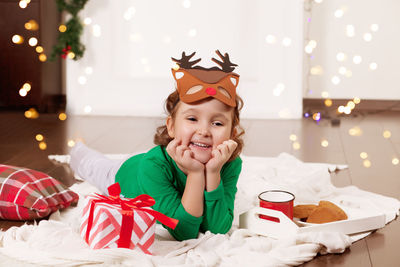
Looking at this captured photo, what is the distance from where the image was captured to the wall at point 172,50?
3406mm

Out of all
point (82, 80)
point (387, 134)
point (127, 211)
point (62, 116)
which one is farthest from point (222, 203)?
point (82, 80)

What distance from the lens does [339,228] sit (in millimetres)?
1466

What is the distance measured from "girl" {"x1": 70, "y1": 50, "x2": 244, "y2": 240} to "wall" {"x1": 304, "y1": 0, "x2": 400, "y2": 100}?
230 centimetres

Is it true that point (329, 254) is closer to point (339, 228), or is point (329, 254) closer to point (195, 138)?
point (339, 228)

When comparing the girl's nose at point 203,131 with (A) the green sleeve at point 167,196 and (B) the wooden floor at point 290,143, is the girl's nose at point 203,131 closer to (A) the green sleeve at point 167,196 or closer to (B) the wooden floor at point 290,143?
(A) the green sleeve at point 167,196

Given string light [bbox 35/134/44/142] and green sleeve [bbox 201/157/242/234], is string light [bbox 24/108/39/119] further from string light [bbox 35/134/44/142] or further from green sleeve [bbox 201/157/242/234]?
green sleeve [bbox 201/157/242/234]

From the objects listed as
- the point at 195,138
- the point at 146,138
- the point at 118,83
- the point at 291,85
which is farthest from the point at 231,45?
the point at 195,138

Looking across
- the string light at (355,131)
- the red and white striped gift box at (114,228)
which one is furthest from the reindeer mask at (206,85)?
the string light at (355,131)

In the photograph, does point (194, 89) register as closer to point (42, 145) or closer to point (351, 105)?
point (42, 145)

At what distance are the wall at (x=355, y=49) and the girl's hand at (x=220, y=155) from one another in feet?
7.96

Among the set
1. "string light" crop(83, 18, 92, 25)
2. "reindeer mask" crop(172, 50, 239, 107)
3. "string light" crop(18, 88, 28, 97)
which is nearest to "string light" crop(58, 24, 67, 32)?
"string light" crop(83, 18, 92, 25)

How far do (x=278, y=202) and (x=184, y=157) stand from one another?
0.31 meters

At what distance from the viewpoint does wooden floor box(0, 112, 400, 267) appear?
1.55m

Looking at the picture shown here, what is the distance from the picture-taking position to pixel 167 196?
1399 millimetres
